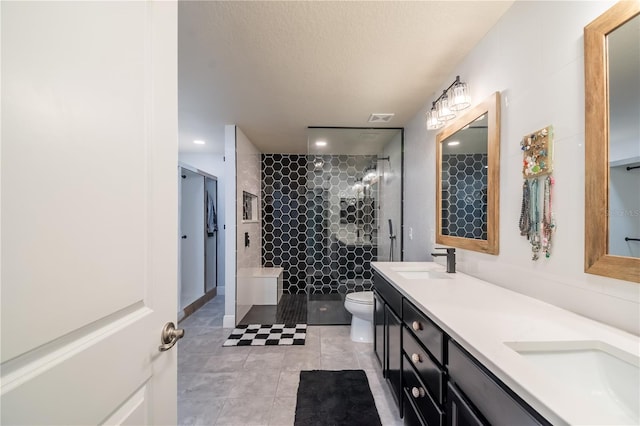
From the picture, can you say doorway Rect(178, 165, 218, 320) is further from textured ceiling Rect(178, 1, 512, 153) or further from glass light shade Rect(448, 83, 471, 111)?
glass light shade Rect(448, 83, 471, 111)

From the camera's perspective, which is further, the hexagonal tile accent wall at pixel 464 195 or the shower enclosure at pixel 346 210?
the shower enclosure at pixel 346 210

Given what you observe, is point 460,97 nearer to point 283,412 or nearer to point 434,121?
point 434,121

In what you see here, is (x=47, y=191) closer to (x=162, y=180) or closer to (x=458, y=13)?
(x=162, y=180)

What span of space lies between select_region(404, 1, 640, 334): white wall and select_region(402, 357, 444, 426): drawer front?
2.14ft

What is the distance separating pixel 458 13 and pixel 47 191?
1828mm

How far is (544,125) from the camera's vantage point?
118cm

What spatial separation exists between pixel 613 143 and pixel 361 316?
2226 mm

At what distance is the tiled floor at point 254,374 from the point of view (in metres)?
1.74

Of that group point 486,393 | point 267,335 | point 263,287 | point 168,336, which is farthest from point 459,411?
point 263,287

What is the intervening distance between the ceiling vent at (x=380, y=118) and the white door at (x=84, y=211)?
2327 mm

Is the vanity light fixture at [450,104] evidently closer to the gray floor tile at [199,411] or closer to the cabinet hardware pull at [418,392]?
the cabinet hardware pull at [418,392]

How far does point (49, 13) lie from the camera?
45 cm

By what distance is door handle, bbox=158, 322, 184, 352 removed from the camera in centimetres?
77

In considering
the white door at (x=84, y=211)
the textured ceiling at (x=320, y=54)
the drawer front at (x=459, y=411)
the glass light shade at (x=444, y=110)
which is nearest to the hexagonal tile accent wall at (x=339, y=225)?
the textured ceiling at (x=320, y=54)
